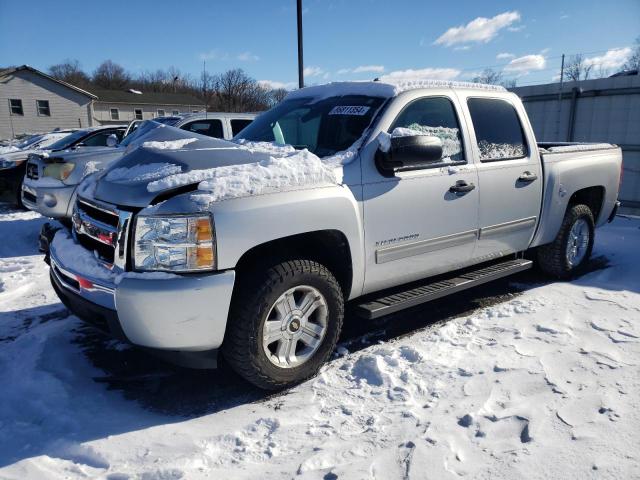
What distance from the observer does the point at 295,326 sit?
3.10 metres

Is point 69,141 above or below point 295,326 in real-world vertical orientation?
above

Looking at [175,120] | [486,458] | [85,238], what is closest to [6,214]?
[175,120]

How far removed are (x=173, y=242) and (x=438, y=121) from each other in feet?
7.66

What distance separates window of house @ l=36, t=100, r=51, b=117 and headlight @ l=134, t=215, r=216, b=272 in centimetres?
4267

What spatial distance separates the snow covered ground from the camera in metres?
2.40

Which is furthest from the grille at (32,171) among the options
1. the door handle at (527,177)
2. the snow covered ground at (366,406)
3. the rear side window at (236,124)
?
the door handle at (527,177)

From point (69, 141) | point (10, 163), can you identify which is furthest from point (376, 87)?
point (10, 163)

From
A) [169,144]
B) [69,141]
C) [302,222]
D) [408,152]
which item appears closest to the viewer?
[302,222]

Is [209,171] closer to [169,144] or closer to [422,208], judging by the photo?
[169,144]

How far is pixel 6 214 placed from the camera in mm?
9398

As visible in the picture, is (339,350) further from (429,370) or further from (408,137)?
(408,137)

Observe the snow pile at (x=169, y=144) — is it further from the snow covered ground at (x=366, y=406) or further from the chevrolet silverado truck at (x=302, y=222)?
the snow covered ground at (x=366, y=406)

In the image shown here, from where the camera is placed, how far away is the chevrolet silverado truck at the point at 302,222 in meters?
2.65

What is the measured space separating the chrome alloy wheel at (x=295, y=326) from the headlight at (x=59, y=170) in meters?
5.30
